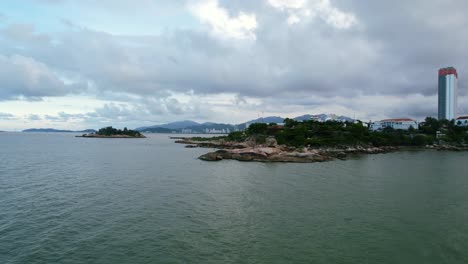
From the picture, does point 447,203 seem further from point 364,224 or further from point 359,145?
point 359,145

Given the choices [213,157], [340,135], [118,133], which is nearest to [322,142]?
[340,135]

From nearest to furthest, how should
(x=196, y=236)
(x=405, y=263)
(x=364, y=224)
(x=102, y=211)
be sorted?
(x=405, y=263)
(x=196, y=236)
(x=364, y=224)
(x=102, y=211)

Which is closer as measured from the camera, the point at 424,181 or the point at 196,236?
the point at 196,236

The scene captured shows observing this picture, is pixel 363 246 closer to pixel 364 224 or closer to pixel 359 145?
pixel 364 224

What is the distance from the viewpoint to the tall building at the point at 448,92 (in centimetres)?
15650

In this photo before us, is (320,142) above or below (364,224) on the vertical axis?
above

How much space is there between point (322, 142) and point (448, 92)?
137 m

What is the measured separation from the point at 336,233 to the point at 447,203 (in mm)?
12012

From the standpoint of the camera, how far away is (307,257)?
11742mm

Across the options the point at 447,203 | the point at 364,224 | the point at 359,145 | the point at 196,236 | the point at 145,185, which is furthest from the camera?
the point at 359,145

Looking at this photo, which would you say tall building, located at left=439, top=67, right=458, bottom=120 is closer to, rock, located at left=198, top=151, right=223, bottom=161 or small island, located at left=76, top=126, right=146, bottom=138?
rock, located at left=198, top=151, right=223, bottom=161

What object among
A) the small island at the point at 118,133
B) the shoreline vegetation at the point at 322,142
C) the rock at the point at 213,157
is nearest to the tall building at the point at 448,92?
the shoreline vegetation at the point at 322,142

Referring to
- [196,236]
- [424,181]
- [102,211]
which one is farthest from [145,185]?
[424,181]

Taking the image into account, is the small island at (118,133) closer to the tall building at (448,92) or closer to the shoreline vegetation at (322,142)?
the shoreline vegetation at (322,142)
